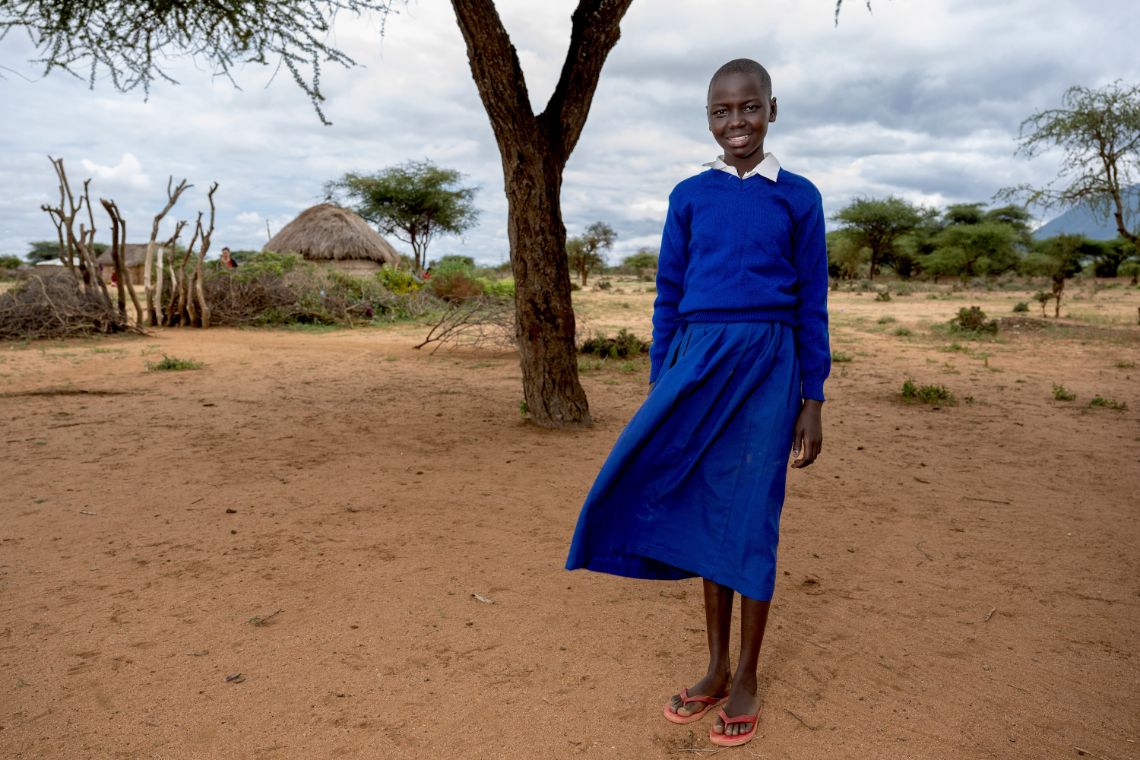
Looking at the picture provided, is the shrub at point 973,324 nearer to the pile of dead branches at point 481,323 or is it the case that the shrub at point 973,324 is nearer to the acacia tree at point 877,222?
the pile of dead branches at point 481,323

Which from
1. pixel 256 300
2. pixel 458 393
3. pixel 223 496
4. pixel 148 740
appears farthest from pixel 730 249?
pixel 256 300

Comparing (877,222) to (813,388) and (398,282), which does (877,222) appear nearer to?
(398,282)

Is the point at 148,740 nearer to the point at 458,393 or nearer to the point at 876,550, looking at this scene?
the point at 876,550

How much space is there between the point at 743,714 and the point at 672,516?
1.81ft

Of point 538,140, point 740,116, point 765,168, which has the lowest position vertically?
point 765,168

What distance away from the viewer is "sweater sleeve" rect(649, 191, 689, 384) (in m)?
2.06

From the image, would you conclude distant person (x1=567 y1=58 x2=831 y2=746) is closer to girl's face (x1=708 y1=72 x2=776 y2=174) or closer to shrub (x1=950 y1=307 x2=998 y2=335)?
girl's face (x1=708 y1=72 x2=776 y2=174)

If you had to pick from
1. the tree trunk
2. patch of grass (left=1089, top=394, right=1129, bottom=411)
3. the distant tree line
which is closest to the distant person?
the tree trunk

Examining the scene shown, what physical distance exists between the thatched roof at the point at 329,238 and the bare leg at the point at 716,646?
2200 cm

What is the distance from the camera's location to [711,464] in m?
1.93

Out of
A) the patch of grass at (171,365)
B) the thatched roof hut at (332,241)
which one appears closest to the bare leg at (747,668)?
the patch of grass at (171,365)

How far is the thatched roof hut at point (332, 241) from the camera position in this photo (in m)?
22.4

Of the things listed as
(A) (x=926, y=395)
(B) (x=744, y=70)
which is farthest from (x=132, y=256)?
(B) (x=744, y=70)

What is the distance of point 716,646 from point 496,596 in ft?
3.25
